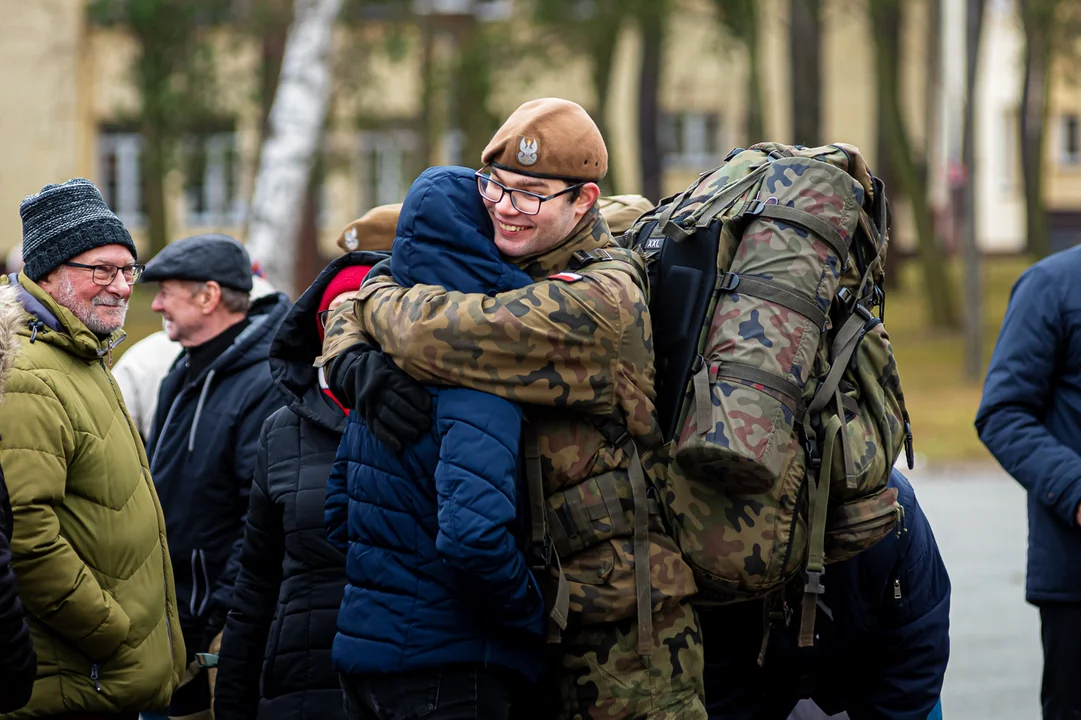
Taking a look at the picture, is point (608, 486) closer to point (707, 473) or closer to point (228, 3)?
point (707, 473)

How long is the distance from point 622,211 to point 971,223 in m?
17.4

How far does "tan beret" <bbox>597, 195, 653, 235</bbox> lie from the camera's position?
4.15 metres

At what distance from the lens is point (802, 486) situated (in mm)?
3131

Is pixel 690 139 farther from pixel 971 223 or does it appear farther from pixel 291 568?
pixel 291 568

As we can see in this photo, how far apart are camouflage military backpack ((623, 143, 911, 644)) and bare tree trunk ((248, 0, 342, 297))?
36.4 feet

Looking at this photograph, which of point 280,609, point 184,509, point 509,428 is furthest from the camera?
point 184,509

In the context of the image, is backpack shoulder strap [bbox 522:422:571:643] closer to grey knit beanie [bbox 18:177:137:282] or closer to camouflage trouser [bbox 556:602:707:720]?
camouflage trouser [bbox 556:602:707:720]

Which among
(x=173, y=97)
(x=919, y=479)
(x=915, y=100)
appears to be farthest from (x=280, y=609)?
(x=915, y=100)

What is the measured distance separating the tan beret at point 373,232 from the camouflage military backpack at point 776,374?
4.61 ft

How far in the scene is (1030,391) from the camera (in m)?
4.65

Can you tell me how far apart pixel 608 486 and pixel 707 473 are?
21 centimetres

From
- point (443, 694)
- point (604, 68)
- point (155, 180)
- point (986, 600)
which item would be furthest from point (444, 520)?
→ point (155, 180)

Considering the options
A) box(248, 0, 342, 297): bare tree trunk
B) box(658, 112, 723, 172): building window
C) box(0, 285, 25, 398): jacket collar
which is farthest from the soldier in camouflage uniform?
box(658, 112, 723, 172): building window

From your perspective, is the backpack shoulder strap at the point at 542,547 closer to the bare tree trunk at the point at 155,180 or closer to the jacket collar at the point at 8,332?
the jacket collar at the point at 8,332
